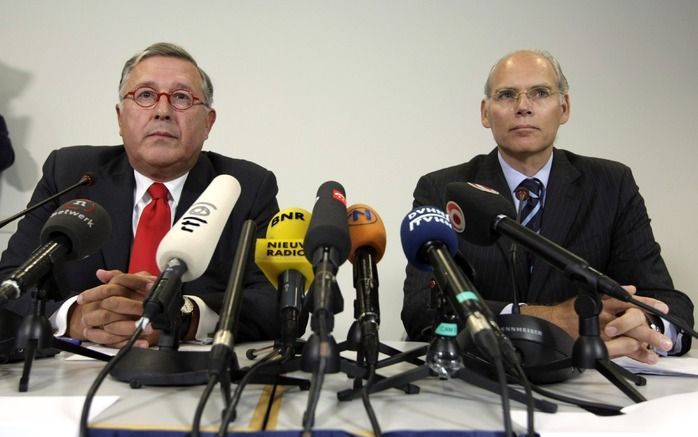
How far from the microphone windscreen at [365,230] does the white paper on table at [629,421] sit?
0.33m

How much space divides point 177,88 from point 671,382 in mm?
1541

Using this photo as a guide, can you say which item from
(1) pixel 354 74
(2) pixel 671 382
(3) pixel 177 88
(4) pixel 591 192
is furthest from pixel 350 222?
(1) pixel 354 74

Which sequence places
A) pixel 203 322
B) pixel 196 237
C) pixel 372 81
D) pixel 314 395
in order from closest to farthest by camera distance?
pixel 314 395 < pixel 196 237 < pixel 203 322 < pixel 372 81

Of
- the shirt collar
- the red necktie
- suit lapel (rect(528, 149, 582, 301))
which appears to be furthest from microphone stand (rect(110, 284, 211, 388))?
suit lapel (rect(528, 149, 582, 301))

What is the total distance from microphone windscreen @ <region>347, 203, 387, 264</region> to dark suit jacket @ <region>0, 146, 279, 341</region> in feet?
2.10

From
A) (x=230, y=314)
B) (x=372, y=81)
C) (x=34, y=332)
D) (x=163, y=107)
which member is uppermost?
(x=372, y=81)

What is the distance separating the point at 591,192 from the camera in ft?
6.11

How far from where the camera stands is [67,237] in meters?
0.88

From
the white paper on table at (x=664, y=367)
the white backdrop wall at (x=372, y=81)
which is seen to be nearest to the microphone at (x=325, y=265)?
the white paper on table at (x=664, y=367)

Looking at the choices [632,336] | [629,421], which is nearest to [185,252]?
[629,421]

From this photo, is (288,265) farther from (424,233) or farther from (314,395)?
(314,395)

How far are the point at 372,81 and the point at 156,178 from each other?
1.42m

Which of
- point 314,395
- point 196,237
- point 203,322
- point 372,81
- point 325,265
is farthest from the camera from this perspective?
point 372,81

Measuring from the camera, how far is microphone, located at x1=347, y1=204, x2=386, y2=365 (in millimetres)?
808
